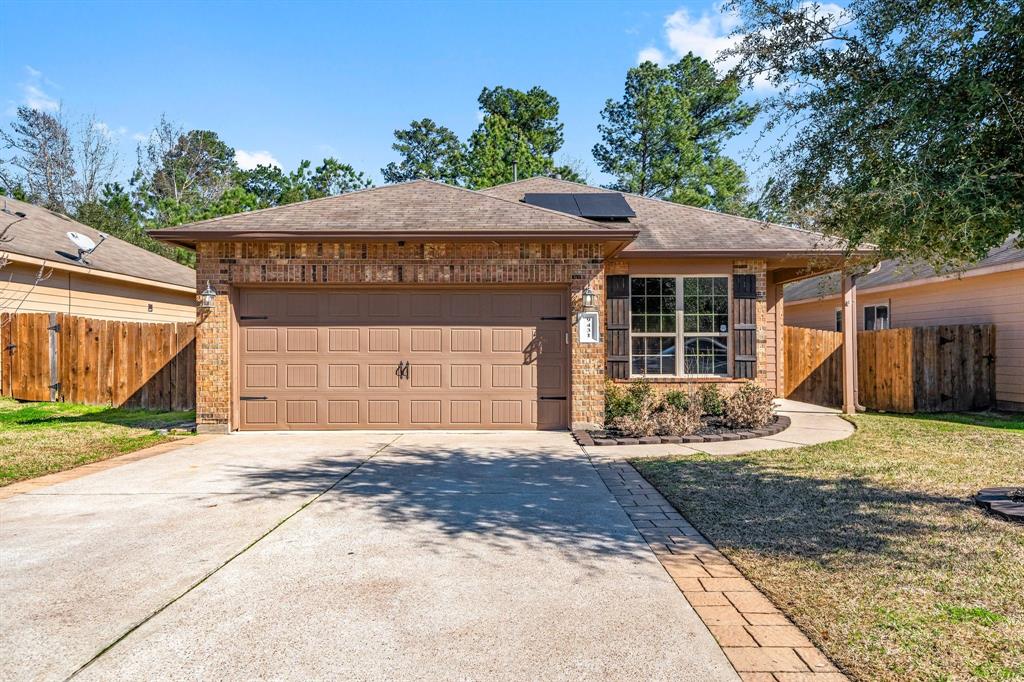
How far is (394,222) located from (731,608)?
299 inches

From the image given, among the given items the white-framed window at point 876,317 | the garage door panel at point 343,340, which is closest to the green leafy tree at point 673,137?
the white-framed window at point 876,317

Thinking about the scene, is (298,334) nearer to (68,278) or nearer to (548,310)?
(548,310)

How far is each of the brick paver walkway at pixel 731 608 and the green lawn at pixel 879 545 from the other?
10 centimetres

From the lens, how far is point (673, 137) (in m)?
31.2

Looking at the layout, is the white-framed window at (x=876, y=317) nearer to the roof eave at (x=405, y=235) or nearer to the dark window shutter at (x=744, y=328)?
the dark window shutter at (x=744, y=328)

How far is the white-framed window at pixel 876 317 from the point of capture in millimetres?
16266

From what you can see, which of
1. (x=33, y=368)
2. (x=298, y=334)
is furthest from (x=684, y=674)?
(x=33, y=368)

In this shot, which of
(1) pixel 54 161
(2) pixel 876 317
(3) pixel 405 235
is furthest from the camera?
(1) pixel 54 161

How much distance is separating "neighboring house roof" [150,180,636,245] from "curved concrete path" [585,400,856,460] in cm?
314

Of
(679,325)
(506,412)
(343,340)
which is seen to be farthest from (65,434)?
(679,325)

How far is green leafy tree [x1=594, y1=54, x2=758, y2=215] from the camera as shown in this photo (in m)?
31.0

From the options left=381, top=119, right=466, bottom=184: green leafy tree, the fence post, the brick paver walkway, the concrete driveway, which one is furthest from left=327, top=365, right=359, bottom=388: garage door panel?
left=381, top=119, right=466, bottom=184: green leafy tree

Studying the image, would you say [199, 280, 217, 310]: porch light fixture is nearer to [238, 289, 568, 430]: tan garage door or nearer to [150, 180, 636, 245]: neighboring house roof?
[238, 289, 568, 430]: tan garage door

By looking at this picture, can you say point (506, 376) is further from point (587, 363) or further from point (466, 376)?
point (587, 363)
